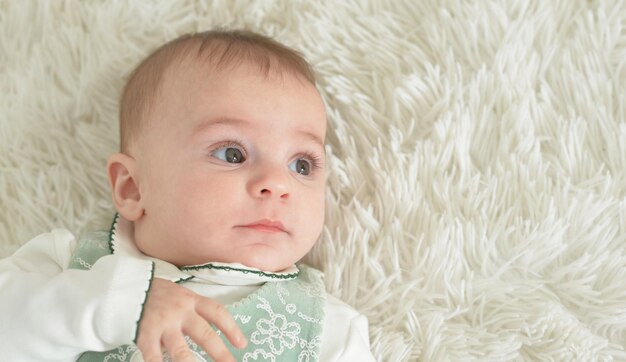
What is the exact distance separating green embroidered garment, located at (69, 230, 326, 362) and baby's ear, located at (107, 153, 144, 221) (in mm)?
67

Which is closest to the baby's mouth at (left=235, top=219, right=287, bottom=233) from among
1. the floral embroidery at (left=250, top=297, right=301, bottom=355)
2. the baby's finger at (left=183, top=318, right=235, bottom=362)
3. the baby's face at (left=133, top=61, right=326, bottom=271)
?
the baby's face at (left=133, top=61, right=326, bottom=271)

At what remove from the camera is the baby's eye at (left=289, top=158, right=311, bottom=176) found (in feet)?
4.19

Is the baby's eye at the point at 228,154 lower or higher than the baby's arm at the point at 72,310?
higher

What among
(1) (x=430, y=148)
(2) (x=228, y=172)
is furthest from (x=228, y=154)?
(1) (x=430, y=148)

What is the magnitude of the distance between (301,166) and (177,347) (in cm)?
42

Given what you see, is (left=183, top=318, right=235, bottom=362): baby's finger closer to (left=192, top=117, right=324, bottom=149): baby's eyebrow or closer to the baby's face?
the baby's face

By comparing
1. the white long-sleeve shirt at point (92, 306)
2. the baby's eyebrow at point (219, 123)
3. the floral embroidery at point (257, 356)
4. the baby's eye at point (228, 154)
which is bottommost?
the floral embroidery at point (257, 356)

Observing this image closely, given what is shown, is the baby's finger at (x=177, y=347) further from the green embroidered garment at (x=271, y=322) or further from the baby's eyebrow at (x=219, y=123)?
the baby's eyebrow at (x=219, y=123)

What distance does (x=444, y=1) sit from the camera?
4.82ft

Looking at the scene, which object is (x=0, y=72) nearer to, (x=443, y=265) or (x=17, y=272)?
(x=17, y=272)

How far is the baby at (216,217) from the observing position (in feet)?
3.58

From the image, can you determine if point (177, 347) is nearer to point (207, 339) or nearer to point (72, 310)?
point (207, 339)

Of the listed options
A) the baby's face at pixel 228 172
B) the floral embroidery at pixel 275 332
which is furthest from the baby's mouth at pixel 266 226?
the floral embroidery at pixel 275 332

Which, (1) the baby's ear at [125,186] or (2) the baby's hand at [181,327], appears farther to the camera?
(1) the baby's ear at [125,186]
